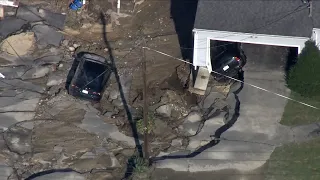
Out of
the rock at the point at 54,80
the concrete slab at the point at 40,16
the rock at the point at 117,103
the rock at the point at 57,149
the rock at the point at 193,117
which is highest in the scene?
the concrete slab at the point at 40,16

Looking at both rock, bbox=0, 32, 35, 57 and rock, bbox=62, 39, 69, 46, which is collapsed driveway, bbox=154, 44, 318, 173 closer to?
rock, bbox=62, 39, 69, 46

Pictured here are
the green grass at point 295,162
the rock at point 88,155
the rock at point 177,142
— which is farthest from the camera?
the rock at point 177,142

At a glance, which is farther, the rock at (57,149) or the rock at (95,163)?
the rock at (57,149)

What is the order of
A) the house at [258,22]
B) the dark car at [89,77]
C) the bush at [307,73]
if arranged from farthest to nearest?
the dark car at [89,77], the bush at [307,73], the house at [258,22]

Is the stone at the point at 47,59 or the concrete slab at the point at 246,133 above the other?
the stone at the point at 47,59

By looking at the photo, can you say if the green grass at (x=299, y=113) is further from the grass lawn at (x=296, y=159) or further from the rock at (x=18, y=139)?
the rock at (x=18, y=139)

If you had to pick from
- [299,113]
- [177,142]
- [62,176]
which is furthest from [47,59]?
[299,113]

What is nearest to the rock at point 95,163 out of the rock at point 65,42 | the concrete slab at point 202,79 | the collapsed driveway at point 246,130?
the collapsed driveway at point 246,130
